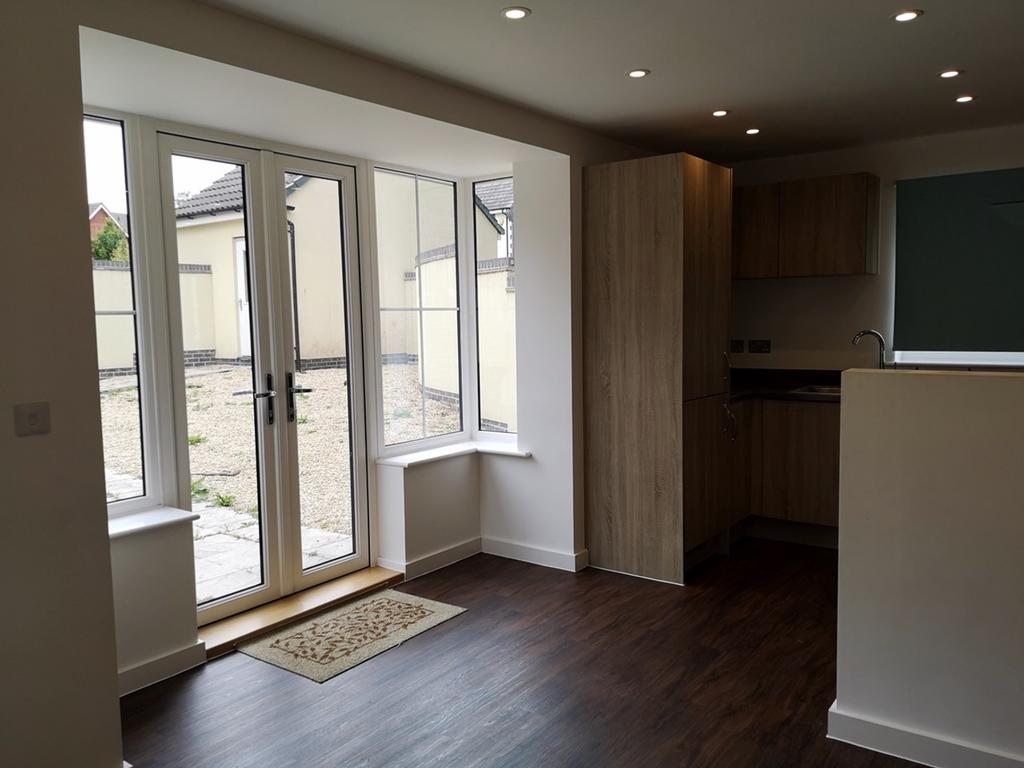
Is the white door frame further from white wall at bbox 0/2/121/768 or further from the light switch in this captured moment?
the light switch

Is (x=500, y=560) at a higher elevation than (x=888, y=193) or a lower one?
lower

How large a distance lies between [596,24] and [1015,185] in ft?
10.2

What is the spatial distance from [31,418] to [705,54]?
271 cm

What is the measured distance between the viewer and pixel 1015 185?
14.9ft

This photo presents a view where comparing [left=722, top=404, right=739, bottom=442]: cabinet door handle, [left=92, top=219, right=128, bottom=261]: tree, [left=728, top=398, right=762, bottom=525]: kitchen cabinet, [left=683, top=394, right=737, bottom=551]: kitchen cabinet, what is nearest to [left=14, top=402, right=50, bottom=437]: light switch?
[left=92, top=219, right=128, bottom=261]: tree

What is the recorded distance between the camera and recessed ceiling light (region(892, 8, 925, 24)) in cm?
275

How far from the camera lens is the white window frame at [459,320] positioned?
4.32 meters

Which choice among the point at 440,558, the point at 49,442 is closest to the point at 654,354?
the point at 440,558

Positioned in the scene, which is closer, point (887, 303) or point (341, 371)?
point (341, 371)

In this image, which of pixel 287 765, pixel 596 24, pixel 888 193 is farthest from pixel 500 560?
pixel 888 193

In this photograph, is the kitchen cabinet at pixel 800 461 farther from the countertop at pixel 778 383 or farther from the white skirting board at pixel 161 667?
the white skirting board at pixel 161 667

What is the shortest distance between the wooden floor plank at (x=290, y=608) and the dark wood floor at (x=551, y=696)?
4.8 inches

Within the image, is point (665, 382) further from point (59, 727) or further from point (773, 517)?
point (59, 727)

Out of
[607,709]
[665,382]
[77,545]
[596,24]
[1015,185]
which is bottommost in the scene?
[607,709]
